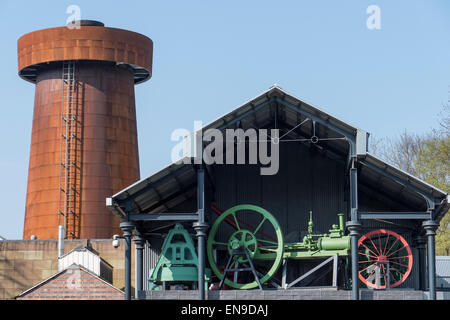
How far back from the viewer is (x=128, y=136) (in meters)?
59.3

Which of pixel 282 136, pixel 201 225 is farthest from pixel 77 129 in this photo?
pixel 282 136

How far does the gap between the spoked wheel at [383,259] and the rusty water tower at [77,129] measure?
2260 centimetres

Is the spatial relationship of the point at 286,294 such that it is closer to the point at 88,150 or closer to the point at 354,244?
the point at 354,244

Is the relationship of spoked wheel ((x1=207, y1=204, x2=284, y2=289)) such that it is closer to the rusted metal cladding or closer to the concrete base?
the concrete base

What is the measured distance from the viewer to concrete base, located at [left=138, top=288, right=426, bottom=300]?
3356 cm

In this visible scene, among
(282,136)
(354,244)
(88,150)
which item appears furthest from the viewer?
(88,150)

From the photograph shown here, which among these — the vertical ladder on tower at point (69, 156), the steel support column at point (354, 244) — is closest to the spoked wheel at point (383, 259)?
the steel support column at point (354, 244)

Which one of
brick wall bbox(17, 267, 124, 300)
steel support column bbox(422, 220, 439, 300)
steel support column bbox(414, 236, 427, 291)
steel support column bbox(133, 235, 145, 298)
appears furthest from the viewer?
Answer: steel support column bbox(414, 236, 427, 291)

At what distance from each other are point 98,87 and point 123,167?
17.6 ft

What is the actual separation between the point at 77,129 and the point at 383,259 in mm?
26410

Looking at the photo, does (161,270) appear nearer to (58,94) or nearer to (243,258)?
(243,258)

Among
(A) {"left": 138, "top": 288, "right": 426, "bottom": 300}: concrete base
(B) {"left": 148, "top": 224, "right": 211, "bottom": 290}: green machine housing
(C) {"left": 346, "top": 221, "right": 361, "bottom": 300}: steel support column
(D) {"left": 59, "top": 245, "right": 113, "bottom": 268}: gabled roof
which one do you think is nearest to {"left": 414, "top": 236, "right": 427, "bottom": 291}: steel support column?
(A) {"left": 138, "top": 288, "right": 426, "bottom": 300}: concrete base

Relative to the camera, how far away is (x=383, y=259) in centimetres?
3691

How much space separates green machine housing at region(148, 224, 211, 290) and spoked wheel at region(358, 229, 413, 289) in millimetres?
6549
